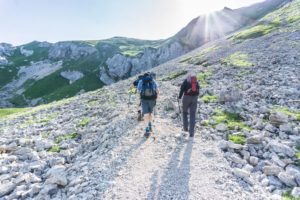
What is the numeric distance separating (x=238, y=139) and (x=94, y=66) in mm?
153963

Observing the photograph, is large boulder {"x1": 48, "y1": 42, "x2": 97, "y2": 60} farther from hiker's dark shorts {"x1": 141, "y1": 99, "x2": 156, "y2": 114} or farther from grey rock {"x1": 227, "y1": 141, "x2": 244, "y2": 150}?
grey rock {"x1": 227, "y1": 141, "x2": 244, "y2": 150}

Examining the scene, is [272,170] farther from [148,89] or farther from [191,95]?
[148,89]

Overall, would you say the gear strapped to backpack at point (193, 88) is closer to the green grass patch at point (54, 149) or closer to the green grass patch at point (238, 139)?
the green grass patch at point (238, 139)

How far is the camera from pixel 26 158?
15625 millimetres

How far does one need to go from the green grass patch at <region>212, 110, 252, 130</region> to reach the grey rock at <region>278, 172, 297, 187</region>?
5666mm

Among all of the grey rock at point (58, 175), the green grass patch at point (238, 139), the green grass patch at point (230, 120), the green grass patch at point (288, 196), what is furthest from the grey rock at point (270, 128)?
the grey rock at point (58, 175)

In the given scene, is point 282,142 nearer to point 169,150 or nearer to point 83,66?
point 169,150

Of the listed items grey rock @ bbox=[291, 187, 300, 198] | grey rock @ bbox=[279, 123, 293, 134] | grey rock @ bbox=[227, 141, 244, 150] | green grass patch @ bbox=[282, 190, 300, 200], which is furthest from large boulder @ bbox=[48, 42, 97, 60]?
grey rock @ bbox=[291, 187, 300, 198]

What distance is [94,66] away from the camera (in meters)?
162

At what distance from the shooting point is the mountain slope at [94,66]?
12506 centimetres

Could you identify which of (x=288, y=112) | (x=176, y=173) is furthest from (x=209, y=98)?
(x=176, y=173)

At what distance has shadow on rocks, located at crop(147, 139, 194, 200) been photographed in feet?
33.0

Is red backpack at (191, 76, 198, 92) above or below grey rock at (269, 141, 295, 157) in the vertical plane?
above

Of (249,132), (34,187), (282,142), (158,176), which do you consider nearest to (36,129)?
(34,187)
